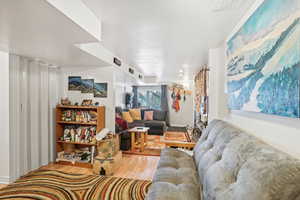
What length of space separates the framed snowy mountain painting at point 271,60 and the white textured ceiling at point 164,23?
15.3 inches

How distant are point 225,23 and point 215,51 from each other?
0.74 m

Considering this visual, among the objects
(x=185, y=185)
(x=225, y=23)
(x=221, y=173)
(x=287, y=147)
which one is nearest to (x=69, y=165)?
(x=185, y=185)

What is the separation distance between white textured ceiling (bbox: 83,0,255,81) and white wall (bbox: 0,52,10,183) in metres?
1.54

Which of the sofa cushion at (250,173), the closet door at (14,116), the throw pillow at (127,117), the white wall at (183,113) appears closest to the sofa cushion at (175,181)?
the sofa cushion at (250,173)

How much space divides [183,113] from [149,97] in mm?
1750

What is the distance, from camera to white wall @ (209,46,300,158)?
90 cm

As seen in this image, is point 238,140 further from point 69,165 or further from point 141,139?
point 69,165

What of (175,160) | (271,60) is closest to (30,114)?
(175,160)

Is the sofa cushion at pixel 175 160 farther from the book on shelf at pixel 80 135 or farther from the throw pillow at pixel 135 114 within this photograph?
the throw pillow at pixel 135 114

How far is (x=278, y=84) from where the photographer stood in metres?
0.92

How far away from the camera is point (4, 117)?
2281mm

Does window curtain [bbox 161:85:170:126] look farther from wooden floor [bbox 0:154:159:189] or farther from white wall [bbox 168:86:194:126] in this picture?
wooden floor [bbox 0:154:159:189]

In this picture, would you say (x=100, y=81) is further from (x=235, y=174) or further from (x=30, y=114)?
(x=235, y=174)

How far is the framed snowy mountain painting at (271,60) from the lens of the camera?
812 mm
